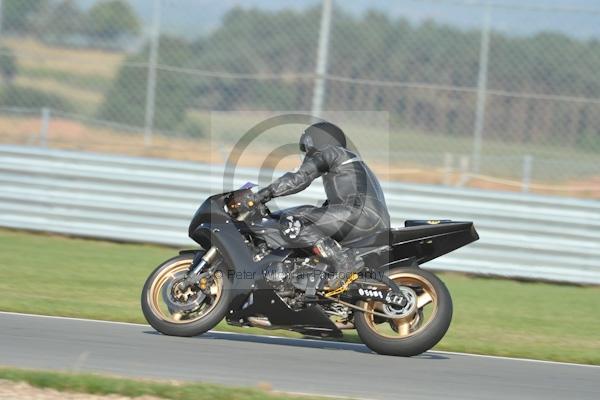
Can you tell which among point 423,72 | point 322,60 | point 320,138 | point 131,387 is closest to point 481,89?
point 423,72

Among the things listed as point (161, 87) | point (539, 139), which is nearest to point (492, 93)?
point (539, 139)

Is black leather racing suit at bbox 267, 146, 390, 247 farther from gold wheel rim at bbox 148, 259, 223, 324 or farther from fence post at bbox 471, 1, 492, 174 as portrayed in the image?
fence post at bbox 471, 1, 492, 174

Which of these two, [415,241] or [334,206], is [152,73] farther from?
[415,241]

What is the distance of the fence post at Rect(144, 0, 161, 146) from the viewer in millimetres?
13133

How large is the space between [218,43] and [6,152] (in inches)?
113

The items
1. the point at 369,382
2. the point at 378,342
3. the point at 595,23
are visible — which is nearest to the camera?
the point at 369,382

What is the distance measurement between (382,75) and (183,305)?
5.67m

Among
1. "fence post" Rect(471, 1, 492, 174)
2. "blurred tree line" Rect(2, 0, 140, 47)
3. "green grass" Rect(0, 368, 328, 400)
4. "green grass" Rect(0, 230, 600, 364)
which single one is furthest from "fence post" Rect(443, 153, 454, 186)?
"green grass" Rect(0, 368, 328, 400)

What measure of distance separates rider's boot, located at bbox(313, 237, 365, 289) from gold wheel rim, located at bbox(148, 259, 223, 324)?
765mm

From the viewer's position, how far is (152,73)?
1319 cm

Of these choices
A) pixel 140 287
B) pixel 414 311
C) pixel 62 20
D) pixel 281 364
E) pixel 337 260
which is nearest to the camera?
pixel 281 364

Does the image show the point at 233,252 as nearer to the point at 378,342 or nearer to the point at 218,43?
the point at 378,342

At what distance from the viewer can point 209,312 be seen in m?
7.72

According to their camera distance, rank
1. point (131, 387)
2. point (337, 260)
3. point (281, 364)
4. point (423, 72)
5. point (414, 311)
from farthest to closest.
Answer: point (423, 72) → point (337, 260) → point (414, 311) → point (281, 364) → point (131, 387)
